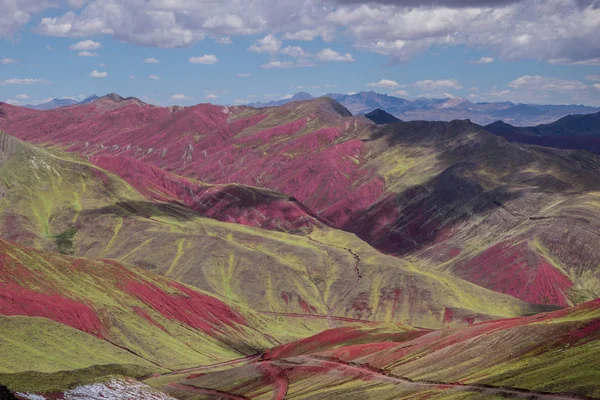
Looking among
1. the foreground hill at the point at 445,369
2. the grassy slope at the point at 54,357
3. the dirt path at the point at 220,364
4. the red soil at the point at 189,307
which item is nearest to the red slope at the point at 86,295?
the red soil at the point at 189,307

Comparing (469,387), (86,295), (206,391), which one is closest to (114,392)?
(206,391)

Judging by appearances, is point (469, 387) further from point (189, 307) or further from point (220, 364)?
point (189, 307)

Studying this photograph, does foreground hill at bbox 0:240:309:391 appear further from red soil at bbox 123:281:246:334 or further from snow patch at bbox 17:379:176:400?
snow patch at bbox 17:379:176:400

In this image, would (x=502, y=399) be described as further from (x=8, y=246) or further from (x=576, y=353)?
(x=8, y=246)

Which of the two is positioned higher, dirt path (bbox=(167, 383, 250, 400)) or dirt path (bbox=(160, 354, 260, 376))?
dirt path (bbox=(167, 383, 250, 400))

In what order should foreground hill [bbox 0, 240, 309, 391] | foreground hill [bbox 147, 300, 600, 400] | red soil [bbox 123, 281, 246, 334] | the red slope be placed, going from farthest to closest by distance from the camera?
red soil [bbox 123, 281, 246, 334], the red slope, foreground hill [bbox 0, 240, 309, 391], foreground hill [bbox 147, 300, 600, 400]

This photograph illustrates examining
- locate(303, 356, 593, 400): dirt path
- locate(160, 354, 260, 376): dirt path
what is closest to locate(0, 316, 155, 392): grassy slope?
locate(160, 354, 260, 376): dirt path

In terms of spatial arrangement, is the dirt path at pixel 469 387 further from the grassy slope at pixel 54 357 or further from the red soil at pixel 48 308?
the red soil at pixel 48 308

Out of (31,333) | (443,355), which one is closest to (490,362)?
(443,355)
